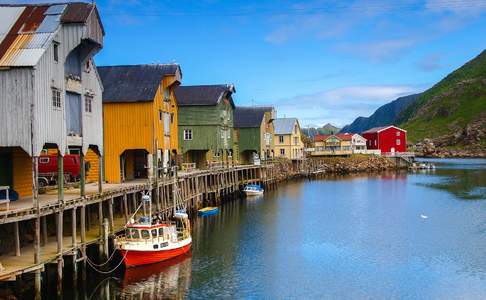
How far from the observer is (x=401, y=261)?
→ 33688mm

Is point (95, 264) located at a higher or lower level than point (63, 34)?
lower

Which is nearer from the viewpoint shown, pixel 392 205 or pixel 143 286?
pixel 143 286

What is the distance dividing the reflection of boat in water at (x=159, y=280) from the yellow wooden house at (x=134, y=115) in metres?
13.8

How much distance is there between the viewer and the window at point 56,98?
95.1ft

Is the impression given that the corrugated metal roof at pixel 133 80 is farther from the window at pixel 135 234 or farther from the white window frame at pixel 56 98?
the window at pixel 135 234

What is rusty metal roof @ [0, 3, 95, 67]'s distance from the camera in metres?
27.1

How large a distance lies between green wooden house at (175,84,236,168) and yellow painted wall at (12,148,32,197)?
112ft

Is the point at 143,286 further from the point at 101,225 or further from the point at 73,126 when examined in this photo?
the point at 73,126

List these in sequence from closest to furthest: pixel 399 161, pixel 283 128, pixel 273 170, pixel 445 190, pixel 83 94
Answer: pixel 83 94, pixel 445 190, pixel 273 170, pixel 283 128, pixel 399 161

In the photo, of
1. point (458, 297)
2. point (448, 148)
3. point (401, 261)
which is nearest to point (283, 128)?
point (401, 261)

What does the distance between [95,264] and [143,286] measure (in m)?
3.84

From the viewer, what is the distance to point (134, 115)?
46.8m

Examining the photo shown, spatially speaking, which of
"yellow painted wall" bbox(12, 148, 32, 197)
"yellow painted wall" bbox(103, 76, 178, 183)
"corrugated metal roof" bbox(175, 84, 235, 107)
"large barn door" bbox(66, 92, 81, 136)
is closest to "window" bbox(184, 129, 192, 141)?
"corrugated metal roof" bbox(175, 84, 235, 107)

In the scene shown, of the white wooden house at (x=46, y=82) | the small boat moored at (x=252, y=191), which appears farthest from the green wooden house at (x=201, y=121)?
the white wooden house at (x=46, y=82)
